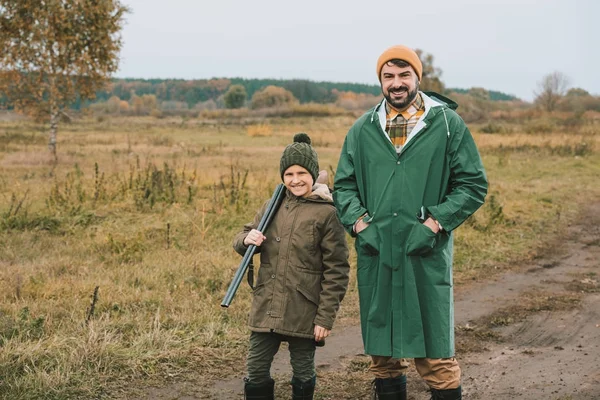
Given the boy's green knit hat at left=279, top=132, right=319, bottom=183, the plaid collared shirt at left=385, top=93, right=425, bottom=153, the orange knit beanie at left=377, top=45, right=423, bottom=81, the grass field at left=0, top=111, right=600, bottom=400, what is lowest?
the grass field at left=0, top=111, right=600, bottom=400

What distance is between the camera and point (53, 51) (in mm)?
21156

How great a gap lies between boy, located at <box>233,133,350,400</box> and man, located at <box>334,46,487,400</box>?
18 centimetres

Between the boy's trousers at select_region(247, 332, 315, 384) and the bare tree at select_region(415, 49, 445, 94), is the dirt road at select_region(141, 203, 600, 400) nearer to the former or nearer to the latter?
the boy's trousers at select_region(247, 332, 315, 384)

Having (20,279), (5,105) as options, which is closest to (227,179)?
(20,279)

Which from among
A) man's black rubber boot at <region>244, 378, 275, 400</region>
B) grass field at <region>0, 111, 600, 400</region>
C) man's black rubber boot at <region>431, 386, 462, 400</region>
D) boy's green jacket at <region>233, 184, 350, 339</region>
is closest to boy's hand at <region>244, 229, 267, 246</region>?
boy's green jacket at <region>233, 184, 350, 339</region>

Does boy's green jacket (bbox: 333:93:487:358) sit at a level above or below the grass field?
above

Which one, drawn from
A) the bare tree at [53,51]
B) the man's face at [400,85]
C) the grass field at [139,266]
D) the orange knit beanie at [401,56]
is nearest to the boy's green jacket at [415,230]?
the man's face at [400,85]

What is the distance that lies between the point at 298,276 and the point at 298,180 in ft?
1.78

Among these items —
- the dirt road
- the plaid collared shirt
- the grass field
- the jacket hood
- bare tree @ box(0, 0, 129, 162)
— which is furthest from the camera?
bare tree @ box(0, 0, 129, 162)

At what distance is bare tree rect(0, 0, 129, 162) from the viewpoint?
67.2 ft

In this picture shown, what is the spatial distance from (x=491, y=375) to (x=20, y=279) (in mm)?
4547

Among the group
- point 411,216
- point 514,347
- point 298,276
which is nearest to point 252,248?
point 298,276

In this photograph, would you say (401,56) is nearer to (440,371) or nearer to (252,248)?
(252,248)

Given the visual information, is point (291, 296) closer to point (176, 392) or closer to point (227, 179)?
point (176, 392)
